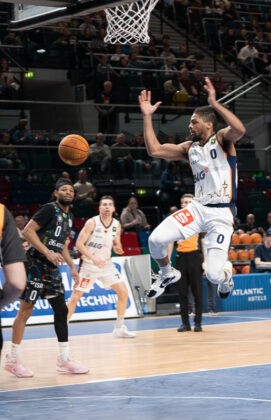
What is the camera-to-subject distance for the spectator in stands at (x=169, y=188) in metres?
17.6

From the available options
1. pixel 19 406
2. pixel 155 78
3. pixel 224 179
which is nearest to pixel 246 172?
pixel 155 78

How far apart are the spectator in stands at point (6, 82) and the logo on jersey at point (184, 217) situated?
11.3 m

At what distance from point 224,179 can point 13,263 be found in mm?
3366

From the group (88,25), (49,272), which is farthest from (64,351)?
(88,25)

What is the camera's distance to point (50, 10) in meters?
9.46

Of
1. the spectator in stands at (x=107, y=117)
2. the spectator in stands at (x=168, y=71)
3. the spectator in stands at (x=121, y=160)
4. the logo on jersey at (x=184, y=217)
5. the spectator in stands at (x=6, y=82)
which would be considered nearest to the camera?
the logo on jersey at (x=184, y=217)

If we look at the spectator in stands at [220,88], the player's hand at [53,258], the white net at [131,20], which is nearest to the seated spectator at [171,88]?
the spectator in stands at [220,88]

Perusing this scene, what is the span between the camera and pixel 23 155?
1633 cm

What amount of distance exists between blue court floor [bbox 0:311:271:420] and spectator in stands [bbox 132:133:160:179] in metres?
9.63

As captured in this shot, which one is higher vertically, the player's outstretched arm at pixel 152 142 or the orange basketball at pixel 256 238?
the player's outstretched arm at pixel 152 142

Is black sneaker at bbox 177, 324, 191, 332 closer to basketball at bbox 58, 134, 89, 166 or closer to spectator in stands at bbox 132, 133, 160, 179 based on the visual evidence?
basketball at bbox 58, 134, 89, 166

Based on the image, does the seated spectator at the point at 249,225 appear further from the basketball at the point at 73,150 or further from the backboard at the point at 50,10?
the basketball at the point at 73,150

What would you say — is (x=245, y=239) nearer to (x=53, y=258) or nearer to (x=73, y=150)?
(x=73, y=150)

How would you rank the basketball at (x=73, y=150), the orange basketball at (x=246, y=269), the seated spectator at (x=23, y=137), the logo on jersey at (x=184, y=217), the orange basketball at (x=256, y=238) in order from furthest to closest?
the orange basketball at (x=256, y=238), the seated spectator at (x=23, y=137), the orange basketball at (x=246, y=269), the basketball at (x=73, y=150), the logo on jersey at (x=184, y=217)
